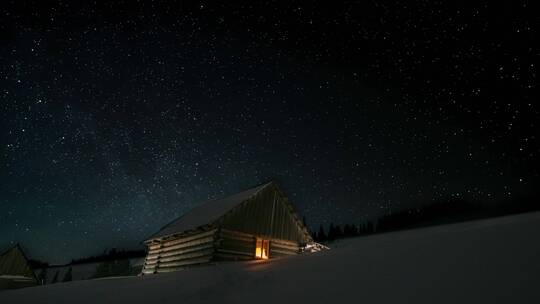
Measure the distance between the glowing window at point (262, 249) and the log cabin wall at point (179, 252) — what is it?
2782 mm

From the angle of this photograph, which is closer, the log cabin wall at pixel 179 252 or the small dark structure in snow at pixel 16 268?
the log cabin wall at pixel 179 252

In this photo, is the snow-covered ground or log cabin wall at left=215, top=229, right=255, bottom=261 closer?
the snow-covered ground

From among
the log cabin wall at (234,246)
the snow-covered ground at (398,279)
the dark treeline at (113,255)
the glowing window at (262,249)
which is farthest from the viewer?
the dark treeline at (113,255)

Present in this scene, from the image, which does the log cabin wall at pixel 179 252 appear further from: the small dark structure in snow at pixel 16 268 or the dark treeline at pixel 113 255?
the dark treeline at pixel 113 255

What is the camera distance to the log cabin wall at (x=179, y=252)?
15608 mm

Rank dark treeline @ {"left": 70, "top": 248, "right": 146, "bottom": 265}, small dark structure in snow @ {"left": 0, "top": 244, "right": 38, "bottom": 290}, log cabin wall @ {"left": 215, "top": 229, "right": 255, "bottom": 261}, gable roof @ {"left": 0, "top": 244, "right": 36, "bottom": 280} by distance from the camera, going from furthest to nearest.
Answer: dark treeline @ {"left": 70, "top": 248, "right": 146, "bottom": 265}, gable roof @ {"left": 0, "top": 244, "right": 36, "bottom": 280}, small dark structure in snow @ {"left": 0, "top": 244, "right": 38, "bottom": 290}, log cabin wall @ {"left": 215, "top": 229, "right": 255, "bottom": 261}

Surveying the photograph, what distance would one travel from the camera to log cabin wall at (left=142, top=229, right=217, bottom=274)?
15608 millimetres

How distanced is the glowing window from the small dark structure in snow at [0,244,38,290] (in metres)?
23.1

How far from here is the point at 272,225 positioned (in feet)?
59.6

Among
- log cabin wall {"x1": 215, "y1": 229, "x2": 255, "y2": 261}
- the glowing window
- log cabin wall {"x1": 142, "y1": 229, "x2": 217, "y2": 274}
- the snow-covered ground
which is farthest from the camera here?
the glowing window

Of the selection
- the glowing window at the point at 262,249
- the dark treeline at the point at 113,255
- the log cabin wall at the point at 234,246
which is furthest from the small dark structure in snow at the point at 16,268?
the dark treeline at the point at 113,255

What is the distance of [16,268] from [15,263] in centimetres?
47

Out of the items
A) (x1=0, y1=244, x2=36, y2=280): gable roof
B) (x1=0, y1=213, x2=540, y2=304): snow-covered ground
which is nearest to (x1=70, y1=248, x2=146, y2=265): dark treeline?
(x1=0, y1=244, x2=36, y2=280): gable roof

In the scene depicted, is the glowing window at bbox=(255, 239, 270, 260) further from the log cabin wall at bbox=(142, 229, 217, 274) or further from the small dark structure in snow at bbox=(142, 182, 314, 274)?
the log cabin wall at bbox=(142, 229, 217, 274)
